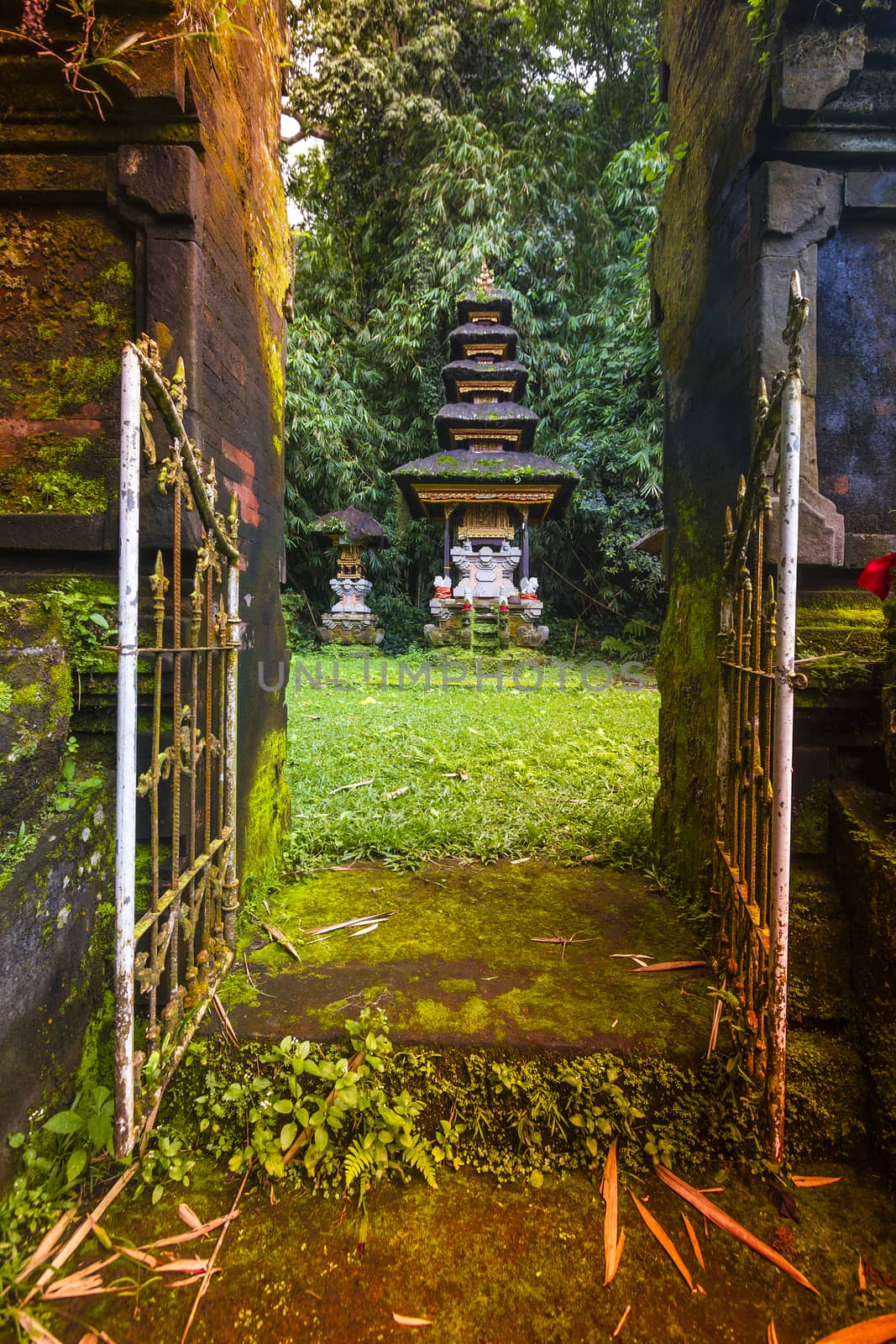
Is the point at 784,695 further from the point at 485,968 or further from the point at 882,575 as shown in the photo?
the point at 485,968

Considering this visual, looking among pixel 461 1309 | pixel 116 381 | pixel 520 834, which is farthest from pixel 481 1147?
pixel 116 381

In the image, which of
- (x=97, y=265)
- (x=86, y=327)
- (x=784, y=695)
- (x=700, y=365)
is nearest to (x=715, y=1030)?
(x=784, y=695)

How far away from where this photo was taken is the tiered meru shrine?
1423 centimetres

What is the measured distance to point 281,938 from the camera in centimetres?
261

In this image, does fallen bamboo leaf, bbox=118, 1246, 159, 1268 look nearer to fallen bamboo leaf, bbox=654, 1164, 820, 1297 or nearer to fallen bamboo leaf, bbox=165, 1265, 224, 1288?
fallen bamboo leaf, bbox=165, 1265, 224, 1288

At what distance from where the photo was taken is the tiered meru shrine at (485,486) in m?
14.2

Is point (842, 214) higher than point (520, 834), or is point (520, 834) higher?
point (842, 214)

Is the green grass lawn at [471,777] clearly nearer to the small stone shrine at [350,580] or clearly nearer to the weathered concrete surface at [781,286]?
the weathered concrete surface at [781,286]

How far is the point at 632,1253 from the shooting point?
158 cm

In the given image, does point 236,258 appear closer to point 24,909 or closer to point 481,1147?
point 24,909

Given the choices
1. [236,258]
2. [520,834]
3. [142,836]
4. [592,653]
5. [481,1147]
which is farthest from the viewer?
[592,653]

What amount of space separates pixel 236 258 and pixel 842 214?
2.41 m

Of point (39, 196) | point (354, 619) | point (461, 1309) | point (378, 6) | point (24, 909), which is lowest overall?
point (461, 1309)

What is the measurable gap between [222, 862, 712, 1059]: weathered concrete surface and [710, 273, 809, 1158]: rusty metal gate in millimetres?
210
